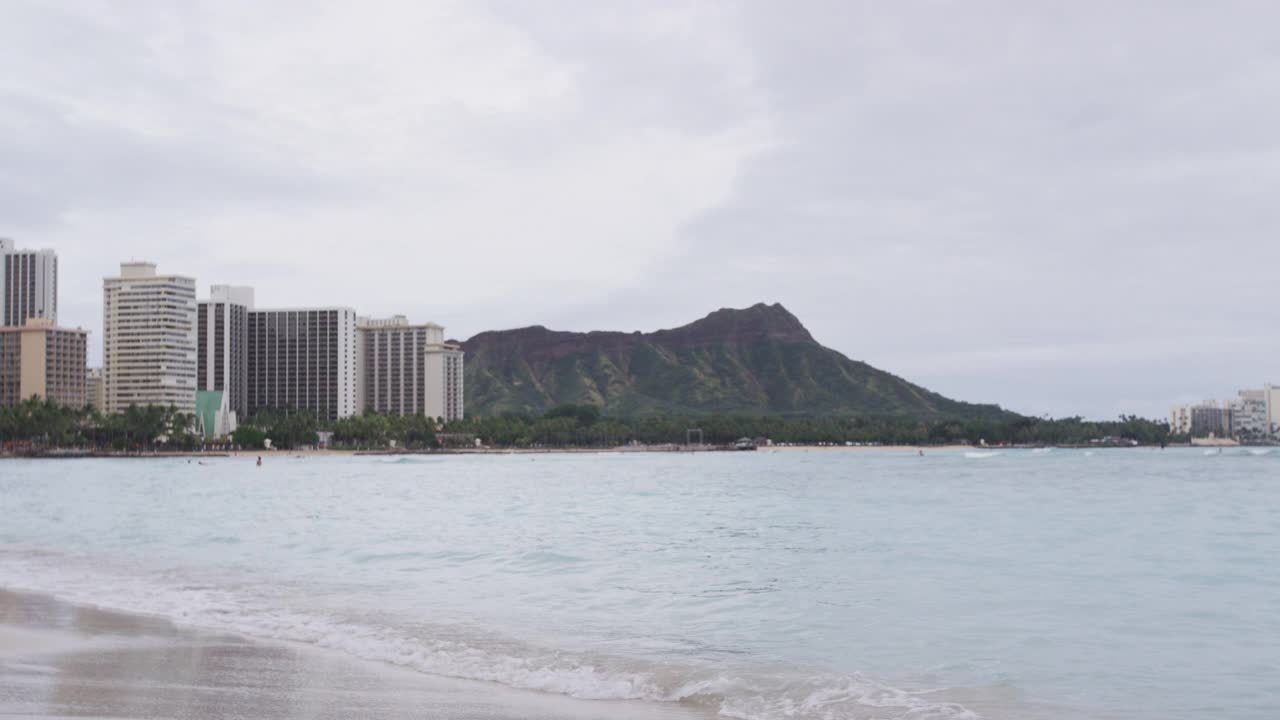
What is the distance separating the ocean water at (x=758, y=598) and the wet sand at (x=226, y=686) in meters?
0.72

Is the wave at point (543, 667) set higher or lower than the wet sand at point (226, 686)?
lower

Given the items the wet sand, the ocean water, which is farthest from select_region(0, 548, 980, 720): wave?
the wet sand

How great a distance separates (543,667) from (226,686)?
11.3 ft

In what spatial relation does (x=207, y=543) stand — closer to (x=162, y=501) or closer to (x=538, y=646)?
(x=538, y=646)

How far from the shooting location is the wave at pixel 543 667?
10992mm

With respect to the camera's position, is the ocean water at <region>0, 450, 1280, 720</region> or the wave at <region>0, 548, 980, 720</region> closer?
the wave at <region>0, 548, 980, 720</region>

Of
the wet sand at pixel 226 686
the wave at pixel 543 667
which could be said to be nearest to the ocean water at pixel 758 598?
the wave at pixel 543 667

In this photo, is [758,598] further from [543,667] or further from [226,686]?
[226,686]

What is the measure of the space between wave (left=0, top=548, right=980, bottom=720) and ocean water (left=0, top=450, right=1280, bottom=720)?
0.05 meters

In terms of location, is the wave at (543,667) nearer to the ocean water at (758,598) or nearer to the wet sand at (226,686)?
the ocean water at (758,598)

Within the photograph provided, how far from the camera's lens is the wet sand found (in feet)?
32.6

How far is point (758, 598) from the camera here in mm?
18734

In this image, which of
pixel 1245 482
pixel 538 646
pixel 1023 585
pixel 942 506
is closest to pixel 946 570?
pixel 1023 585

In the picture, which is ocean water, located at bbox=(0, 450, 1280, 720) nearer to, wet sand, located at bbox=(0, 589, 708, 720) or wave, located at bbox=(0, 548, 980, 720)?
wave, located at bbox=(0, 548, 980, 720)
